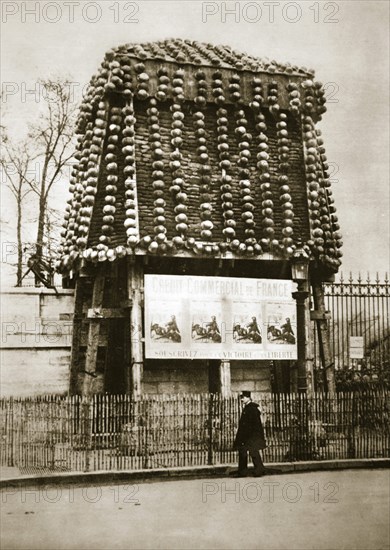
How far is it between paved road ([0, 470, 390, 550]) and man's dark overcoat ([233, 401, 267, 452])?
852 millimetres

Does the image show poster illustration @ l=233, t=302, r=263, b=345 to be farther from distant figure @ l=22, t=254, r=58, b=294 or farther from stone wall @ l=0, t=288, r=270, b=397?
distant figure @ l=22, t=254, r=58, b=294

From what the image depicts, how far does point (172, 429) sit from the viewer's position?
54.2 ft

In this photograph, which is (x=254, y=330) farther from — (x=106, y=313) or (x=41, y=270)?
(x=41, y=270)

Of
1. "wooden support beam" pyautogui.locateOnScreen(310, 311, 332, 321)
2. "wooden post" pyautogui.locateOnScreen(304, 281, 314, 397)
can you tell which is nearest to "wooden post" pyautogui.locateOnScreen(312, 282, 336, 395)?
"wooden support beam" pyautogui.locateOnScreen(310, 311, 332, 321)

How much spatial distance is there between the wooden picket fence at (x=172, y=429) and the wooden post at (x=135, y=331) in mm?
449

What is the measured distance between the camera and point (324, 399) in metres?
17.3

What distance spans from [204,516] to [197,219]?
7.18 m

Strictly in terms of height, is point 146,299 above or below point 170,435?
above

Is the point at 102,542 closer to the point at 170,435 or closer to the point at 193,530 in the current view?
the point at 193,530

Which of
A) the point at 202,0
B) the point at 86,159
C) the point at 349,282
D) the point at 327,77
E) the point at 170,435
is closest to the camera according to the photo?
the point at 202,0

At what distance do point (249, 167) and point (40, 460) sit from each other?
21.2ft

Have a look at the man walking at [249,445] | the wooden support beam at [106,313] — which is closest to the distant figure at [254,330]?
the wooden support beam at [106,313]

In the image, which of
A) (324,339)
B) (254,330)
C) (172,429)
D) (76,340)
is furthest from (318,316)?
(76,340)

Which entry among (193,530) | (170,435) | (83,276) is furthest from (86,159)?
(193,530)
